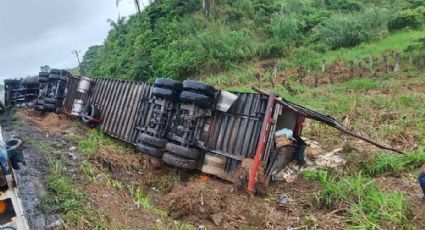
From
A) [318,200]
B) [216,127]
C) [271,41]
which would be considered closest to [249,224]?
[318,200]

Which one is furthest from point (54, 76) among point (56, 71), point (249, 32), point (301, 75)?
point (249, 32)

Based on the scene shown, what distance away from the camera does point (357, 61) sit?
48.0 ft

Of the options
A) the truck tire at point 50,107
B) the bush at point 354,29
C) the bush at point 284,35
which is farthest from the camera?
the bush at point 284,35

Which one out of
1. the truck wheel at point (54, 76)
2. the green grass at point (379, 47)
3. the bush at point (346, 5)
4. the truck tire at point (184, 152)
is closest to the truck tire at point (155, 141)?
the truck tire at point (184, 152)

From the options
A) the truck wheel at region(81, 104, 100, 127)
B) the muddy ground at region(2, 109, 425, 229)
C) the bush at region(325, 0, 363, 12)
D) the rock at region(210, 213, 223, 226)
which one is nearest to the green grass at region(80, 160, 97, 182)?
the muddy ground at region(2, 109, 425, 229)

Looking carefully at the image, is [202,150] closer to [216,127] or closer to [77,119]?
[216,127]

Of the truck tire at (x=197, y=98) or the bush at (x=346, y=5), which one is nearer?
the truck tire at (x=197, y=98)

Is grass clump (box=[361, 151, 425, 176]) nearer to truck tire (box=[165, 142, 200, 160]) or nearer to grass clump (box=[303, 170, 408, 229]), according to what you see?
grass clump (box=[303, 170, 408, 229])

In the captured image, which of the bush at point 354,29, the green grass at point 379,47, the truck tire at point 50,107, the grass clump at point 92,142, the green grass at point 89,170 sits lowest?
the green grass at point 89,170

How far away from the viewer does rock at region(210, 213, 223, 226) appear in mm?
5246

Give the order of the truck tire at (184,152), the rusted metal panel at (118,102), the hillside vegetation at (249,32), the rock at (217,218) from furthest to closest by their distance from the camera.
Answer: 1. the hillside vegetation at (249,32)
2. the rusted metal panel at (118,102)
3. the truck tire at (184,152)
4. the rock at (217,218)

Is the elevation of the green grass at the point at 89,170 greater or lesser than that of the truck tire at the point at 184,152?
lesser

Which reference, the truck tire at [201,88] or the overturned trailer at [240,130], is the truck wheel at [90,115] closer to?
the overturned trailer at [240,130]

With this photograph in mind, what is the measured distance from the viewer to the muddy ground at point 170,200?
4836 millimetres
